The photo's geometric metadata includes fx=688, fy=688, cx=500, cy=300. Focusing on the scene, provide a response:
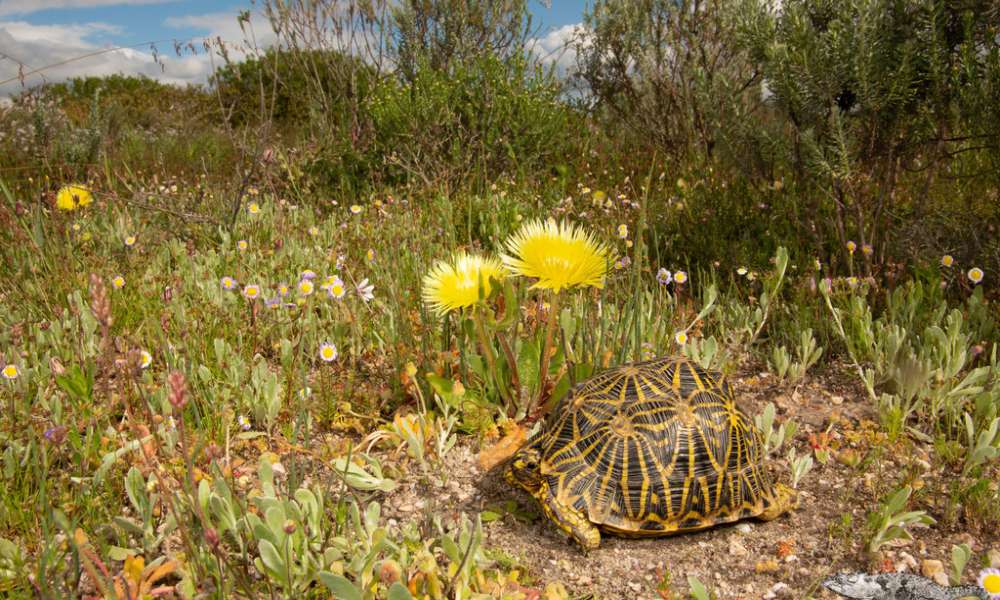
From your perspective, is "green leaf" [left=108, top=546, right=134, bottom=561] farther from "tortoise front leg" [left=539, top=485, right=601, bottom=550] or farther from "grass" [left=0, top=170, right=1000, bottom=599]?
"tortoise front leg" [left=539, top=485, right=601, bottom=550]

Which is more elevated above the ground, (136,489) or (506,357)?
(506,357)

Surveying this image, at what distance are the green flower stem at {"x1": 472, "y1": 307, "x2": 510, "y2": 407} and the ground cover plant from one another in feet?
0.03

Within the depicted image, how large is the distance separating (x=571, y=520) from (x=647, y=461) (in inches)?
11.4

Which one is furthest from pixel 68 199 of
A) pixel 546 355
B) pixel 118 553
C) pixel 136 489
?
pixel 546 355

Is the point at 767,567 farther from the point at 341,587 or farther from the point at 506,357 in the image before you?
the point at 341,587

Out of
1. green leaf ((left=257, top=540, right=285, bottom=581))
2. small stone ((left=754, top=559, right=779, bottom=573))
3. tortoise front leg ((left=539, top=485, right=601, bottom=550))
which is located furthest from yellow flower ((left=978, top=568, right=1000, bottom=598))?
green leaf ((left=257, top=540, right=285, bottom=581))

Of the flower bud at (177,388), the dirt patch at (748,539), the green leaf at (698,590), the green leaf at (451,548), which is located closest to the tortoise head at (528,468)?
the dirt patch at (748,539)

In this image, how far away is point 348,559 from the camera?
2084 millimetres

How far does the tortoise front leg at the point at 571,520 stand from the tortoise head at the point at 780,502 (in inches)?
23.8

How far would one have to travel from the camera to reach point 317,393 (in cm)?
301

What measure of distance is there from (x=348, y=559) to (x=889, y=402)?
6.95 feet

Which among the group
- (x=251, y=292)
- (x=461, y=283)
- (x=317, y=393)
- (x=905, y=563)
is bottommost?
(x=905, y=563)

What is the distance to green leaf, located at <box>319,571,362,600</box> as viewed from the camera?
5.48 feet

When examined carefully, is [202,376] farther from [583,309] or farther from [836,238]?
[836,238]
